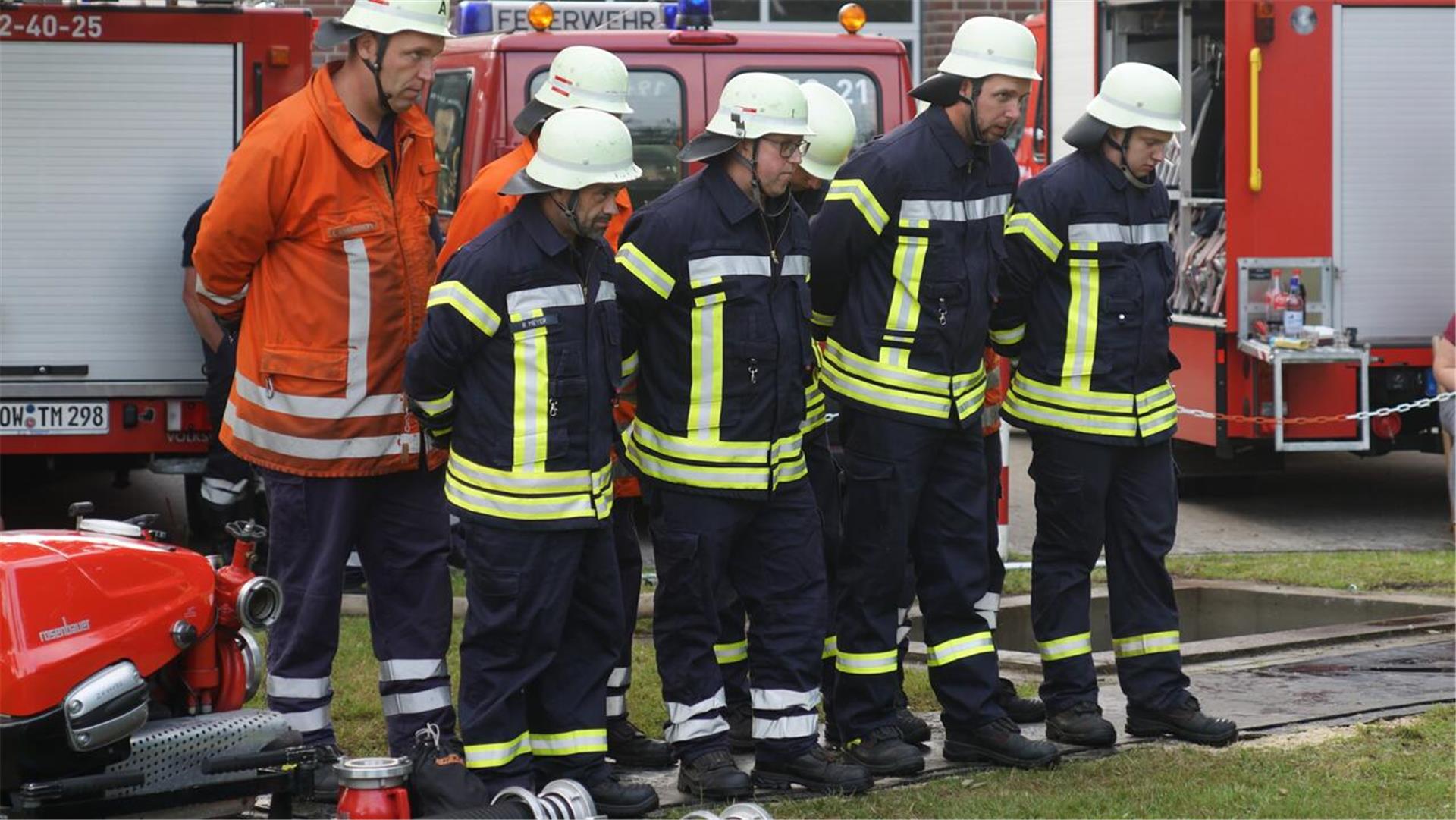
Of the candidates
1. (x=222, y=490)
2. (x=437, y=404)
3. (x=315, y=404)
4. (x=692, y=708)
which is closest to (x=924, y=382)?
(x=692, y=708)

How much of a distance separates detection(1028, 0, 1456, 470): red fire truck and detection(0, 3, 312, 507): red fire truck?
4937 millimetres

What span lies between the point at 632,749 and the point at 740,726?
14.9 inches

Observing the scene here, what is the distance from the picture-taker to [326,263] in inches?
226

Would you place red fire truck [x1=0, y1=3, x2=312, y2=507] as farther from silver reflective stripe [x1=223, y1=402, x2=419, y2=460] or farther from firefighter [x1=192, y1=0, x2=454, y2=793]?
silver reflective stripe [x1=223, y1=402, x2=419, y2=460]

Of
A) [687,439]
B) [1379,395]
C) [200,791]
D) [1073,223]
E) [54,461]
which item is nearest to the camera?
[200,791]

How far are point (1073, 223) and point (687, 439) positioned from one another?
1.50 metres

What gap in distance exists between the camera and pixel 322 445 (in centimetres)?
573

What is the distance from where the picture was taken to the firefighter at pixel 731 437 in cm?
591

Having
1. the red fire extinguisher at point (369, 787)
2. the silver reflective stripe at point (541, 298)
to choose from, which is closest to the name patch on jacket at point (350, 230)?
the silver reflective stripe at point (541, 298)

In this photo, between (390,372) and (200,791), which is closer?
(200,791)

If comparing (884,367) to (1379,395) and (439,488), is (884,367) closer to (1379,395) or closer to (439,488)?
(439,488)

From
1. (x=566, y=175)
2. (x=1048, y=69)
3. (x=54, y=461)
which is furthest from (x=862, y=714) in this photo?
(x=1048, y=69)

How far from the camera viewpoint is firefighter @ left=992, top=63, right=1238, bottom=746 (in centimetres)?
661

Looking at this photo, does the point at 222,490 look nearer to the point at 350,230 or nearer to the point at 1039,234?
the point at 350,230
